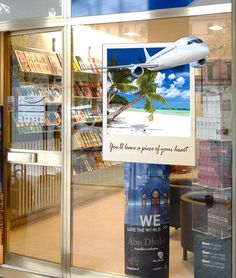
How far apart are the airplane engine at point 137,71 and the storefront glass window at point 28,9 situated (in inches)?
36.0

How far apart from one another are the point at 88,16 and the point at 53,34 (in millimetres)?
427

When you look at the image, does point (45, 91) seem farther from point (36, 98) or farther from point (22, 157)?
point (22, 157)

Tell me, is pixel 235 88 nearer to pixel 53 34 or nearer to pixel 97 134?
pixel 97 134

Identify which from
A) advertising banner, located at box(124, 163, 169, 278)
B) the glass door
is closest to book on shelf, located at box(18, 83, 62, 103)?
the glass door

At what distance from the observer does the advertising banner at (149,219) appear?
4016 millimetres

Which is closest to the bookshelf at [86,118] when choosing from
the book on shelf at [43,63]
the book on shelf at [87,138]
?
the book on shelf at [87,138]

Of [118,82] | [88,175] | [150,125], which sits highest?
[118,82]

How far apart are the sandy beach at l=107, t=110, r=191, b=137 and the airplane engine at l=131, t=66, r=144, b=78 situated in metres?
0.31

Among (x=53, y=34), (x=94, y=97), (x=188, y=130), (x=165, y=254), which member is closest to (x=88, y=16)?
(x=53, y=34)

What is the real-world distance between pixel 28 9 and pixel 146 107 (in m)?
1.55

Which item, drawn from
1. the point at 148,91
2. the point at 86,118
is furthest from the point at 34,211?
the point at 148,91

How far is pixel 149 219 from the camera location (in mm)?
4027

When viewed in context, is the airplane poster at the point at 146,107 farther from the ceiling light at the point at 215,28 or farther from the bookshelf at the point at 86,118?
the ceiling light at the point at 215,28

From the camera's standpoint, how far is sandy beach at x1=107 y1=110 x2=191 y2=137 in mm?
3816
